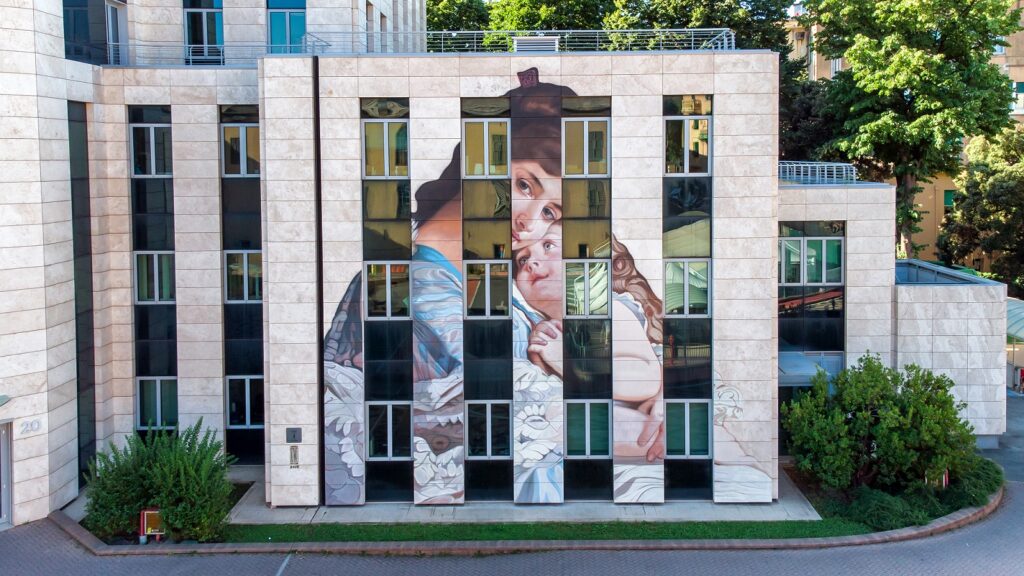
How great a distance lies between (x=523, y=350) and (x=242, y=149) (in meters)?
10.7

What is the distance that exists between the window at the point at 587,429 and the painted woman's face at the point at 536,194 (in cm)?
509

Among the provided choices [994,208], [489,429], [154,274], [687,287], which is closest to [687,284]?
[687,287]

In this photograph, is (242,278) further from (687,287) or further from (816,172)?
(816,172)

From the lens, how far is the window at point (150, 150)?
2938cm

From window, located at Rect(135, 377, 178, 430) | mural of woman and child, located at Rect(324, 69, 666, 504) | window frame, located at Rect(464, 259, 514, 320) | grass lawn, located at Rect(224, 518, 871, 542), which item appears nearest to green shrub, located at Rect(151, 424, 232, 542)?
grass lawn, located at Rect(224, 518, 871, 542)

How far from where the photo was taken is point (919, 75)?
4009cm

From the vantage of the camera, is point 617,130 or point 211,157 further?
point 211,157

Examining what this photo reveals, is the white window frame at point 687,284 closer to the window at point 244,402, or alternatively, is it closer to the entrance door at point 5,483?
the window at point 244,402

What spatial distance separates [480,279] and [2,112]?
12992 mm

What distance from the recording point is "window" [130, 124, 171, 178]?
2938 cm

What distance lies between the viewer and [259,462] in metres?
30.3

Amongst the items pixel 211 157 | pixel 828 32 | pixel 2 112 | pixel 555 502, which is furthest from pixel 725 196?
pixel 828 32

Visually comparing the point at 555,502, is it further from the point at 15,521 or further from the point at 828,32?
the point at 828,32

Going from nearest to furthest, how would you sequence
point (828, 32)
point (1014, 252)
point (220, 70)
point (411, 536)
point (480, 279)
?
point (411, 536)
point (480, 279)
point (220, 70)
point (828, 32)
point (1014, 252)
